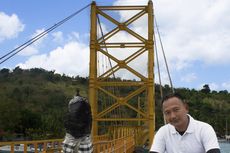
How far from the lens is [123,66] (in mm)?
23109

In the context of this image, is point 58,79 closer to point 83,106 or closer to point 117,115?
point 117,115

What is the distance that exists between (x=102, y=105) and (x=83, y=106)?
1874cm

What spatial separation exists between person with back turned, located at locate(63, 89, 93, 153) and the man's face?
241 cm

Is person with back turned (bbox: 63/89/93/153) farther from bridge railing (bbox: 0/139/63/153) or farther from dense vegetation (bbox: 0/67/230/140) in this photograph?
dense vegetation (bbox: 0/67/230/140)

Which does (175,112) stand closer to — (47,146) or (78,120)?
(78,120)

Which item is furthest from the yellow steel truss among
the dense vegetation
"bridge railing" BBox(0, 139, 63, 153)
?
"bridge railing" BBox(0, 139, 63, 153)

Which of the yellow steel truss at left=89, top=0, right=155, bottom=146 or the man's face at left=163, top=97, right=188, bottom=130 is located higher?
the yellow steel truss at left=89, top=0, right=155, bottom=146

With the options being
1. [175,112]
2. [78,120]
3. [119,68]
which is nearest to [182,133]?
[175,112]

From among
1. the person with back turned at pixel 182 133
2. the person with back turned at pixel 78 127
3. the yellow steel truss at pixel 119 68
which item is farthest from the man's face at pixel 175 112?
the yellow steel truss at pixel 119 68

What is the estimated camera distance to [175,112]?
265 centimetres

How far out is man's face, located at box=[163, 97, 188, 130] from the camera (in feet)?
8.70

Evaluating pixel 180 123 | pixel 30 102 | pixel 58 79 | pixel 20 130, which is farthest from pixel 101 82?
pixel 58 79

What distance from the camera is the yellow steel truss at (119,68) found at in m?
21.6

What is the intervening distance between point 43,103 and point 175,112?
73416mm
